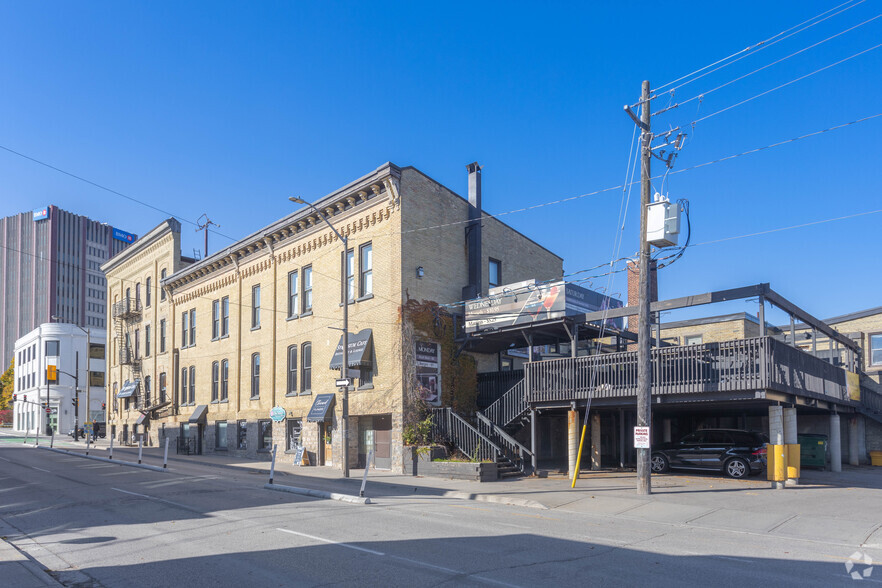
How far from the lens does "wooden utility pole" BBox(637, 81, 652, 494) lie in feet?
54.6

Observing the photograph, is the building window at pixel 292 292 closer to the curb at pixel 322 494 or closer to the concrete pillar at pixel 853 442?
the curb at pixel 322 494

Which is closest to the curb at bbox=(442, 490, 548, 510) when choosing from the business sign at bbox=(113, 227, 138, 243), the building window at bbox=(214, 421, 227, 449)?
the building window at bbox=(214, 421, 227, 449)

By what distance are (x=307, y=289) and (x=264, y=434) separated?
763 centimetres

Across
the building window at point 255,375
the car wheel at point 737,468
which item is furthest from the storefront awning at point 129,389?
the car wheel at point 737,468

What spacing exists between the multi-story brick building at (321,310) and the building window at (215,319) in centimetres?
11

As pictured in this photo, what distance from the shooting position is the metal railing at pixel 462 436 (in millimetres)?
21469

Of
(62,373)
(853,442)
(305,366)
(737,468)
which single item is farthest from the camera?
(62,373)

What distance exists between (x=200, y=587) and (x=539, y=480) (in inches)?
557

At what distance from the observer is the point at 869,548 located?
415 inches

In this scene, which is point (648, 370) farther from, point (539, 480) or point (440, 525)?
point (440, 525)

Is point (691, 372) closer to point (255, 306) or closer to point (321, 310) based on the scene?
point (321, 310)

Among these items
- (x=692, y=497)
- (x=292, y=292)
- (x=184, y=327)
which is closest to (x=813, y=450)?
(x=692, y=497)

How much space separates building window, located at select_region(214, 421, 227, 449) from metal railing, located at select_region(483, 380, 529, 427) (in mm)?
17111

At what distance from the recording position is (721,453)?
21.0 m
